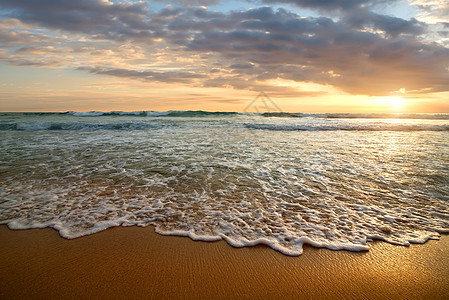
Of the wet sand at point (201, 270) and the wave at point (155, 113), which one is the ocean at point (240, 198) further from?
the wave at point (155, 113)

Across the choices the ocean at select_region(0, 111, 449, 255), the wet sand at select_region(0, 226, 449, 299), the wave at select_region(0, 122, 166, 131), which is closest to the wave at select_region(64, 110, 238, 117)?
the wave at select_region(0, 122, 166, 131)

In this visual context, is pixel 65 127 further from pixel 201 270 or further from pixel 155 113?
pixel 155 113

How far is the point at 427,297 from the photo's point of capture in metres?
2.15

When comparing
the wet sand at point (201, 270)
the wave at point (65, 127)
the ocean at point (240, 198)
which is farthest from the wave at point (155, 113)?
the wet sand at point (201, 270)

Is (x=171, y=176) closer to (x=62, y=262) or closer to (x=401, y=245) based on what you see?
(x=62, y=262)

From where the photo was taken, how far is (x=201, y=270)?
8.13 feet

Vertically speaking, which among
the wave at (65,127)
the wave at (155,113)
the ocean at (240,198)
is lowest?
the ocean at (240,198)

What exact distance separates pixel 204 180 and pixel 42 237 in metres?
2.96

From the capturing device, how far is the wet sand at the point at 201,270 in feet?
7.13

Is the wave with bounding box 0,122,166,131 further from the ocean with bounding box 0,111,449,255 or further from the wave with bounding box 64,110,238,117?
the wave with bounding box 64,110,238,117

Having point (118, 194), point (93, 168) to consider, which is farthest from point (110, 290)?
point (93, 168)

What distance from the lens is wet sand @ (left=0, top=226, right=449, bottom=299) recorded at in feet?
7.13

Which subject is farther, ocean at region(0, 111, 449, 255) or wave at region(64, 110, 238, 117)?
wave at region(64, 110, 238, 117)

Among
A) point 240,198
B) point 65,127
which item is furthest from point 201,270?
point 65,127
